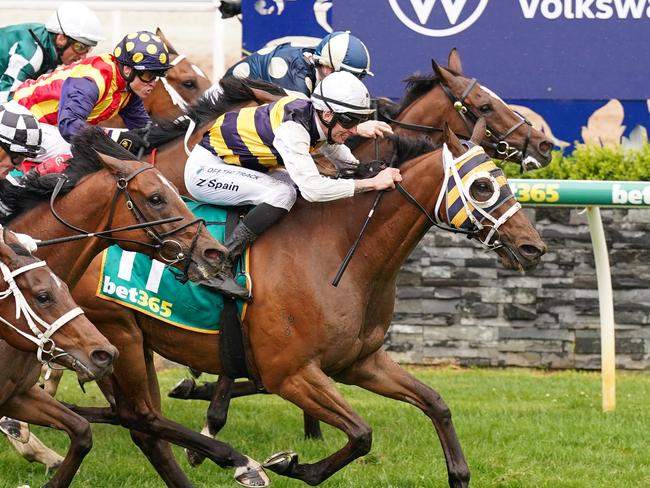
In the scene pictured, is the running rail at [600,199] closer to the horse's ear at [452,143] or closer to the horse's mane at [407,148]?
the horse's mane at [407,148]

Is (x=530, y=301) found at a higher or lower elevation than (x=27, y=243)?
lower

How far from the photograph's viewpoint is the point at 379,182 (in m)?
5.93

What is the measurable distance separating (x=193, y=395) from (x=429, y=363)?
2323mm

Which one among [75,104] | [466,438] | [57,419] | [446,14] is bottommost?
[466,438]

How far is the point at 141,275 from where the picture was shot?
6.15m

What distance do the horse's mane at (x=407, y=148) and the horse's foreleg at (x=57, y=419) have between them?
6.18ft

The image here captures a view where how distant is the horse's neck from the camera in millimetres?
5574

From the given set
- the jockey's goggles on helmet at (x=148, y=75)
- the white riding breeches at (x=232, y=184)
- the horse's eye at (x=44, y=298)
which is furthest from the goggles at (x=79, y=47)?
the horse's eye at (x=44, y=298)

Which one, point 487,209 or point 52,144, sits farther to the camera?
point 52,144

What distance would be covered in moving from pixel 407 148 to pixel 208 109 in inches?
50.6

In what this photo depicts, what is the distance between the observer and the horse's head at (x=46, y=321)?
187 inches

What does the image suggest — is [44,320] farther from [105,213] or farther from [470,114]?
[470,114]

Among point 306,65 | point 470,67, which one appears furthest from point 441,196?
point 470,67

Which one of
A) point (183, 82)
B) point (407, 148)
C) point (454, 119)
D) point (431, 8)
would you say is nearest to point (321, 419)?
point (407, 148)
